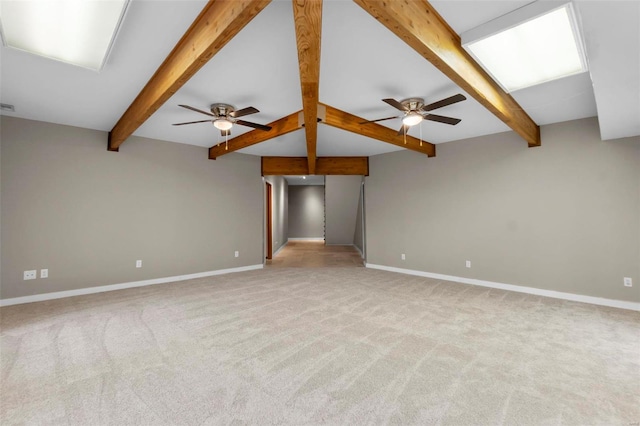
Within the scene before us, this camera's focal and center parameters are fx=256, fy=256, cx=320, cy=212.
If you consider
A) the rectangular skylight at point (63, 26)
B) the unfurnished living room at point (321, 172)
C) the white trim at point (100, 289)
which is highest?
the rectangular skylight at point (63, 26)

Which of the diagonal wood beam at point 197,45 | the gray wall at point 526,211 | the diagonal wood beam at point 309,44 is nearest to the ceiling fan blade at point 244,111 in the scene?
the diagonal wood beam at point 309,44

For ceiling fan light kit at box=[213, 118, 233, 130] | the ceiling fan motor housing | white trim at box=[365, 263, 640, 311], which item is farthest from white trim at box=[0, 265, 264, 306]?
white trim at box=[365, 263, 640, 311]

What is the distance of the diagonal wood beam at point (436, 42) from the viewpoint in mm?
1515

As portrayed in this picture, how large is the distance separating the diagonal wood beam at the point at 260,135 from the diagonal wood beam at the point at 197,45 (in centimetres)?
155

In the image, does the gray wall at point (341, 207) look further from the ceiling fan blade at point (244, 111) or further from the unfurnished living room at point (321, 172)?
the ceiling fan blade at point (244, 111)

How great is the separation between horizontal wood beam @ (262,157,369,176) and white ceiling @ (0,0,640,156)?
1.73m

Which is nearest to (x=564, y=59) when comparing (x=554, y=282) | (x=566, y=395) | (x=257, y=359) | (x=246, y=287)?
(x=566, y=395)

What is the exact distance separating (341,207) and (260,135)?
5.42m

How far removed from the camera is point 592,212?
343 centimetres

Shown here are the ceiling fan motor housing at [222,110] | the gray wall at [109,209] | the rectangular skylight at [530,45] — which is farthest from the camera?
the gray wall at [109,209]

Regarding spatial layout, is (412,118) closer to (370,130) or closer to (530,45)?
(370,130)

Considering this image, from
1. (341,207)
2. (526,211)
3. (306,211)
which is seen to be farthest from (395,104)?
(306,211)

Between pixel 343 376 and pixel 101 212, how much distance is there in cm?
429

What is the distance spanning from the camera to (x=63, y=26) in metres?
1.85
